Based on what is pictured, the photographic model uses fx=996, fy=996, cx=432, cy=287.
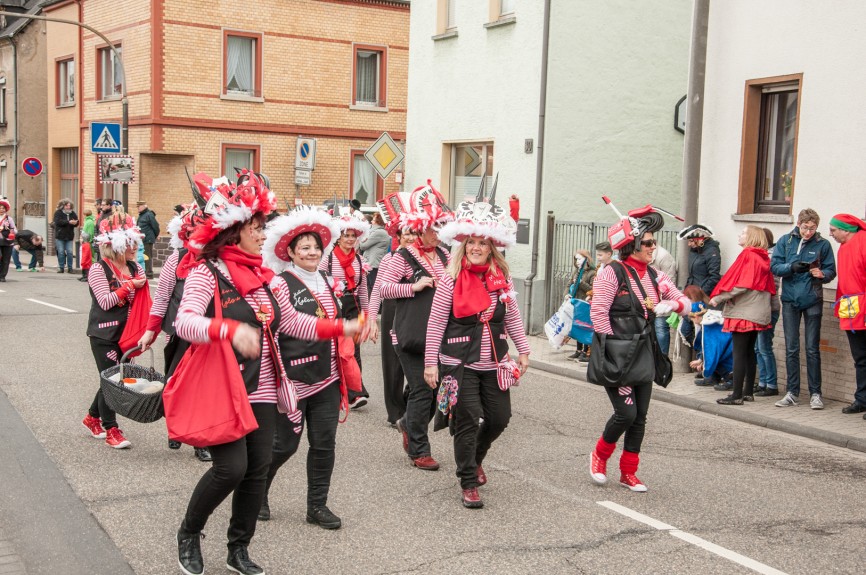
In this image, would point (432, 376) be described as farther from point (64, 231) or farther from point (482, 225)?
point (64, 231)

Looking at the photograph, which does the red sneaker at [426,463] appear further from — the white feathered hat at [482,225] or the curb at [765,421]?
the curb at [765,421]

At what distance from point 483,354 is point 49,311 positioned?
40.6 ft

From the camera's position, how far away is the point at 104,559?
518 centimetres

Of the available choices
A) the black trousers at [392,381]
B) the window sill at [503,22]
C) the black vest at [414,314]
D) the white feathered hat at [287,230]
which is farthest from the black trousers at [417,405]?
the window sill at [503,22]

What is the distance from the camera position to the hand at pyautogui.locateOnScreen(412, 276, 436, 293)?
7.22 meters

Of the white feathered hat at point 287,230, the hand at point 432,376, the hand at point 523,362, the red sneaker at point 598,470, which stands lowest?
the red sneaker at point 598,470

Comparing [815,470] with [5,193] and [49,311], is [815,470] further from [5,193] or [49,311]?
[5,193]

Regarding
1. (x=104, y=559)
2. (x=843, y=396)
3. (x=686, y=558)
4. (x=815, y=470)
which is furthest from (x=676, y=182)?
(x=104, y=559)

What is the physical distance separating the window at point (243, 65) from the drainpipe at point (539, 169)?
13.8 m

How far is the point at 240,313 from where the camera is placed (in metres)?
4.72

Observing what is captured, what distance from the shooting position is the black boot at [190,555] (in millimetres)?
4770

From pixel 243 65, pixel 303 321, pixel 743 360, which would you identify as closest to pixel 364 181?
pixel 243 65

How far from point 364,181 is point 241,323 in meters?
25.2

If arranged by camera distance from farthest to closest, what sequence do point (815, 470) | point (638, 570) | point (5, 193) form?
1. point (5, 193)
2. point (815, 470)
3. point (638, 570)
